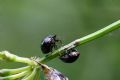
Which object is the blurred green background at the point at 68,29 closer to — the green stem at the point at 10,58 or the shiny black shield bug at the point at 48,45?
the shiny black shield bug at the point at 48,45

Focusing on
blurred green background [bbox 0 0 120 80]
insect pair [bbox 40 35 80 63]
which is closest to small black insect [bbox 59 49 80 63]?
insect pair [bbox 40 35 80 63]

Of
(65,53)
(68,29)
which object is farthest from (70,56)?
(68,29)

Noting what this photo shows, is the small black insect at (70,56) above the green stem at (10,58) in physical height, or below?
below

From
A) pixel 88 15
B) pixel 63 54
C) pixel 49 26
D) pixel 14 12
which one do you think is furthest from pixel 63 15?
pixel 63 54

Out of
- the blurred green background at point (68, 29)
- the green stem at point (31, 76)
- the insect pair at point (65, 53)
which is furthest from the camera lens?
the blurred green background at point (68, 29)

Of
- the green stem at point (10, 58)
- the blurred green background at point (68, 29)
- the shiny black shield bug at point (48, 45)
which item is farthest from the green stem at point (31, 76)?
the blurred green background at point (68, 29)

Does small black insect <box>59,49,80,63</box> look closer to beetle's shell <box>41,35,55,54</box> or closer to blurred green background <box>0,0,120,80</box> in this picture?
beetle's shell <box>41,35,55,54</box>

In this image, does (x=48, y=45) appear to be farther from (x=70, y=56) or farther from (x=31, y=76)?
(x=31, y=76)

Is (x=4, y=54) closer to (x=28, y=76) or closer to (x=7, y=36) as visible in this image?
(x=28, y=76)
